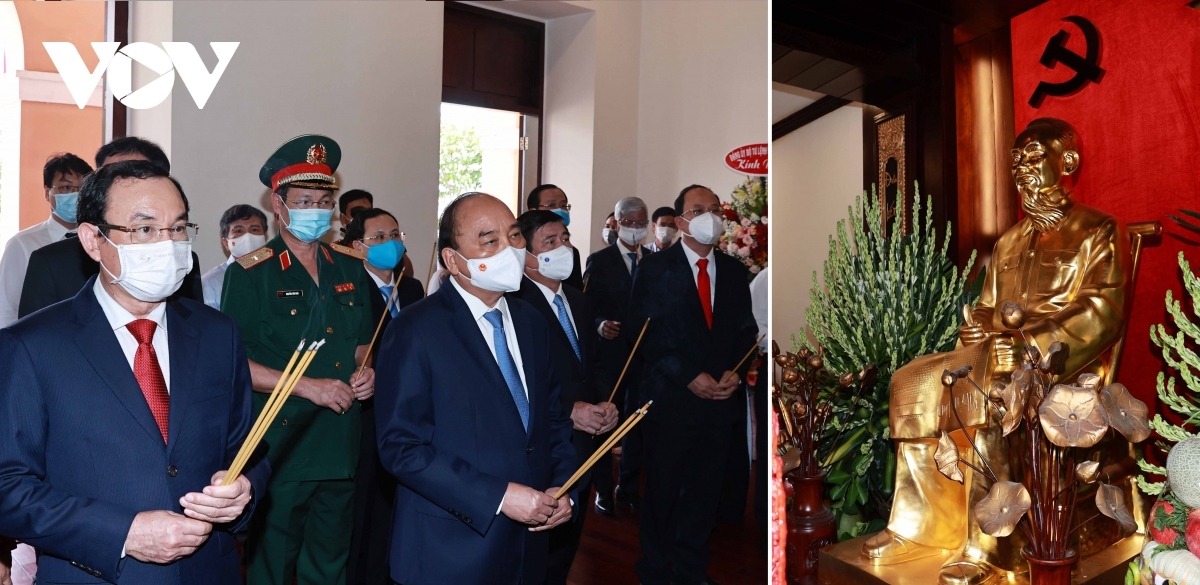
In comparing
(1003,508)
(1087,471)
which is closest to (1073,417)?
(1087,471)

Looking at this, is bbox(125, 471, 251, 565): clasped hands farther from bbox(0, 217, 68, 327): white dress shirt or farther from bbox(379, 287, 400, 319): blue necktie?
bbox(0, 217, 68, 327): white dress shirt

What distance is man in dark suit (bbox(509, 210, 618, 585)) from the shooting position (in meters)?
2.88

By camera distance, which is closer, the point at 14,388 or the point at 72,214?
the point at 14,388

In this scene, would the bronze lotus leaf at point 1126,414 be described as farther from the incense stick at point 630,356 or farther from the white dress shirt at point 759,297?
the incense stick at point 630,356

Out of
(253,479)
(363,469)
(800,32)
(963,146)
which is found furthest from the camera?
(363,469)

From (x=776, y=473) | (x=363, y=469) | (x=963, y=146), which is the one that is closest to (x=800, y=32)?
(x=963, y=146)

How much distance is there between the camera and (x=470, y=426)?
6.61ft

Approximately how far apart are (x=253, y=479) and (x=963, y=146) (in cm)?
181

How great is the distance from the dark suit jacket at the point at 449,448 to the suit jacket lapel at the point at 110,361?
0.49 m

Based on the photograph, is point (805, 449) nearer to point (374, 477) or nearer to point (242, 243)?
point (374, 477)

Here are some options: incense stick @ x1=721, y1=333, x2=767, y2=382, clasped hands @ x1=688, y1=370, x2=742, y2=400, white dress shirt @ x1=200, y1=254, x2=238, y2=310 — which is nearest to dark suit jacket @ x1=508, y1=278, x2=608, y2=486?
clasped hands @ x1=688, y1=370, x2=742, y2=400

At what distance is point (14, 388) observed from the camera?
1.53m

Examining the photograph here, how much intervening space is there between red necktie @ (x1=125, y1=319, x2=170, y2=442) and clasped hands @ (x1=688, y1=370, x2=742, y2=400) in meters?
2.01

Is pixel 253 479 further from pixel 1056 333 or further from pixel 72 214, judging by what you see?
pixel 72 214
